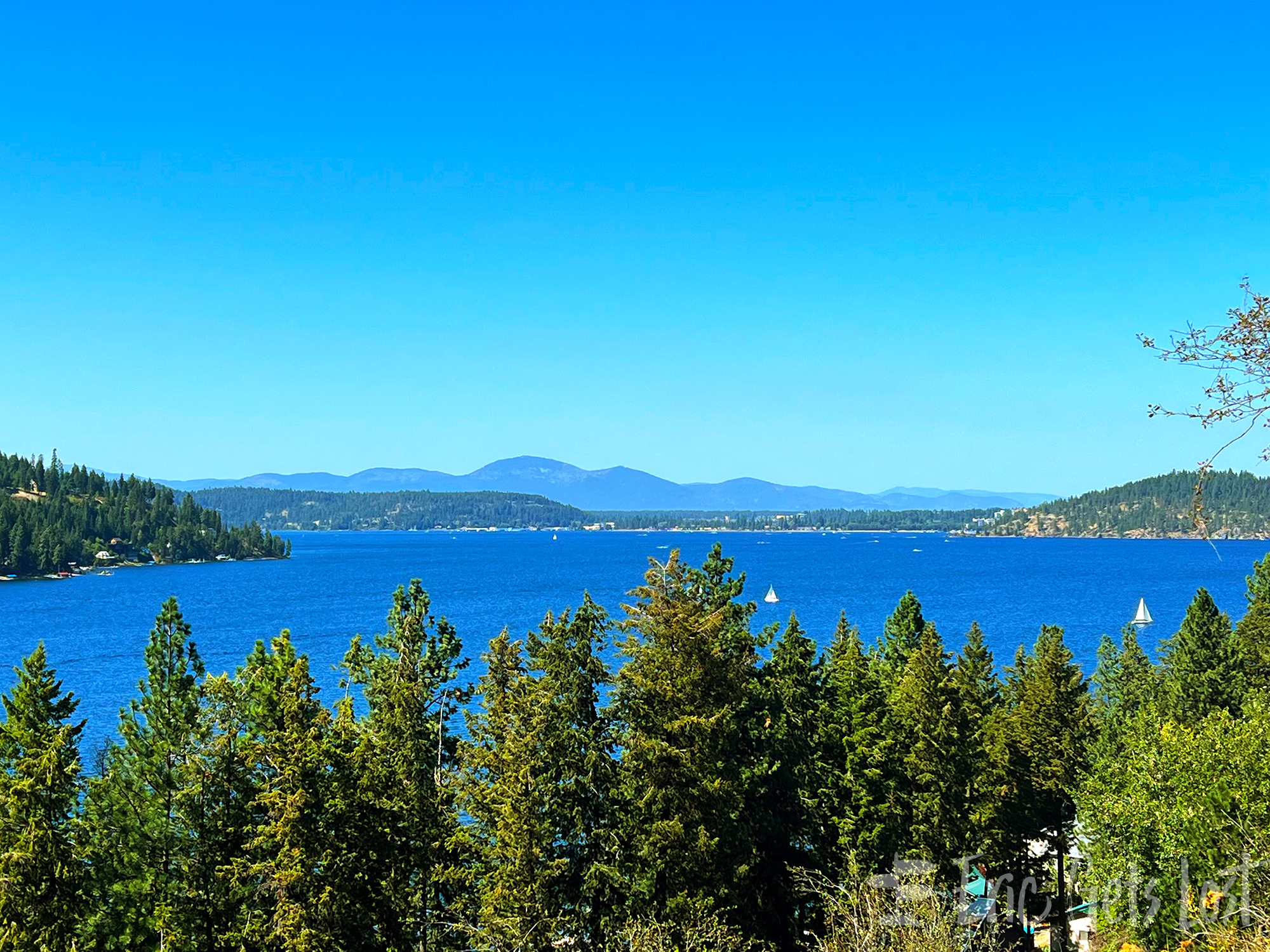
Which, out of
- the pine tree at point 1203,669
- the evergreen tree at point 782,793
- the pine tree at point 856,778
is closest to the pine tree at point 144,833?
the evergreen tree at point 782,793

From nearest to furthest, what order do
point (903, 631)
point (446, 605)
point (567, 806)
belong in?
point (567, 806) → point (903, 631) → point (446, 605)

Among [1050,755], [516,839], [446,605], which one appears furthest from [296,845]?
[446,605]

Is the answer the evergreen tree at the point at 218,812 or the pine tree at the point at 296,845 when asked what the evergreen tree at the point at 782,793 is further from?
the evergreen tree at the point at 218,812

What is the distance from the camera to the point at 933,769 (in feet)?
99.7

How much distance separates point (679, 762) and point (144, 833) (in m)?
13.8

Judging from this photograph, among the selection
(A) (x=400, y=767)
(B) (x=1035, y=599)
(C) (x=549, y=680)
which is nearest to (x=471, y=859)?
(A) (x=400, y=767)

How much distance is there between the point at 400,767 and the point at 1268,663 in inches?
1612

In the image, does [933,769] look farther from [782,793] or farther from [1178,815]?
[1178,815]

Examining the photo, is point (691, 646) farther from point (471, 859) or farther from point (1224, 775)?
point (1224, 775)

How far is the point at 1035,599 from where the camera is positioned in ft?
448

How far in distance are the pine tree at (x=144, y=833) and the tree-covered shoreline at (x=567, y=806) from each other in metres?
0.07

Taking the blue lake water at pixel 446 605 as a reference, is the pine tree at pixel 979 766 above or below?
above

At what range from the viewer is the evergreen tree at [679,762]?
24.8 metres

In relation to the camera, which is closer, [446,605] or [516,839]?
[516,839]
